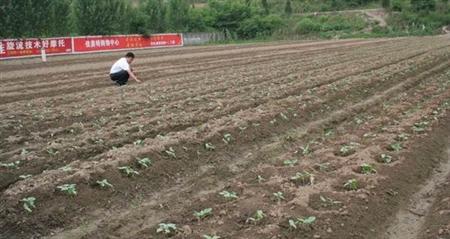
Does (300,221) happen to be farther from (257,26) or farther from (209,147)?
(257,26)

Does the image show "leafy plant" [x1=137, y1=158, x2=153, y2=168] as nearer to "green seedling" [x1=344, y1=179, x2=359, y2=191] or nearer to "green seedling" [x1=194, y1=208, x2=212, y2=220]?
"green seedling" [x1=194, y1=208, x2=212, y2=220]

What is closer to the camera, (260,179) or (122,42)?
(260,179)

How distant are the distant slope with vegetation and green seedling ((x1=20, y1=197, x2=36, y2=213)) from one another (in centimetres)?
3788

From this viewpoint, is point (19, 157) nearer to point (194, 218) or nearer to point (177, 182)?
point (177, 182)

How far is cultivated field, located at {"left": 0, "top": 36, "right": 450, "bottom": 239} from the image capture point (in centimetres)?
642

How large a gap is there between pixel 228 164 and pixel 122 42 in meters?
40.3

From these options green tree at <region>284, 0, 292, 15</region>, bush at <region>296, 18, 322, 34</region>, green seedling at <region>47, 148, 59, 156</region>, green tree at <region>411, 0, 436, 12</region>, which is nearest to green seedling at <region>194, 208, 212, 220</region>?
green seedling at <region>47, 148, 59, 156</region>

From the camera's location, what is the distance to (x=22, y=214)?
6559mm

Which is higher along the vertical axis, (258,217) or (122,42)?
(258,217)

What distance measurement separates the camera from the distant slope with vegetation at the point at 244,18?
170ft

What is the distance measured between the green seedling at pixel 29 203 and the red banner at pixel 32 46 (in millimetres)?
30852

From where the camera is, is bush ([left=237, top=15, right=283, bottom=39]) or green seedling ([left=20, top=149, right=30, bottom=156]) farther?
bush ([left=237, top=15, right=283, bottom=39])

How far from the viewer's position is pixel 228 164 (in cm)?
888

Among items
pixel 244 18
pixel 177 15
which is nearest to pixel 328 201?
pixel 177 15
